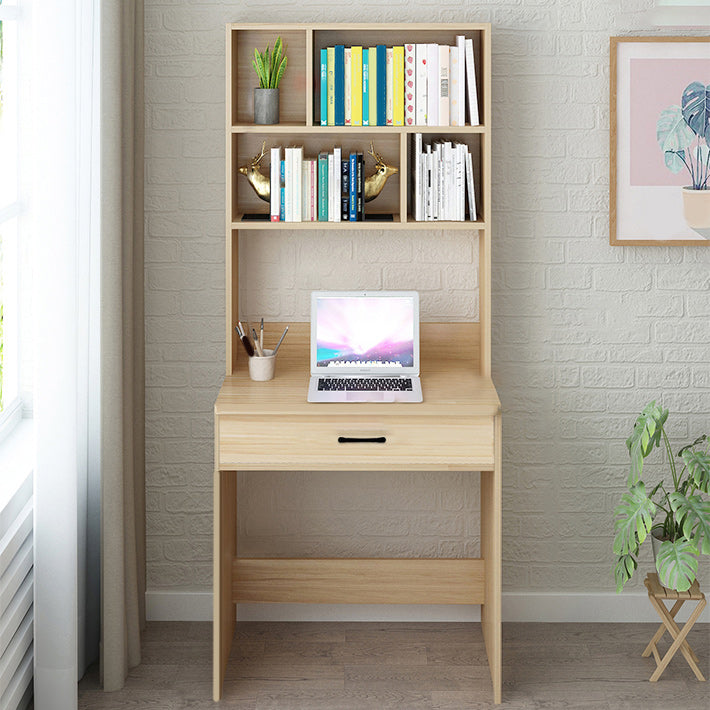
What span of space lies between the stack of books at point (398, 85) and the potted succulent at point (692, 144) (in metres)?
0.62

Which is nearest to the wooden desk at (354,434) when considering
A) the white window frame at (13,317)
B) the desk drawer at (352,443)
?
the desk drawer at (352,443)

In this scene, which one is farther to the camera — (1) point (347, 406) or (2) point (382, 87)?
(2) point (382, 87)

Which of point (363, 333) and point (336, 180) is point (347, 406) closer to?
point (363, 333)

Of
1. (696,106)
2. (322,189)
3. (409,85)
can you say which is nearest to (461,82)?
(409,85)

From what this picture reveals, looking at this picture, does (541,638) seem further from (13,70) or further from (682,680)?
(13,70)

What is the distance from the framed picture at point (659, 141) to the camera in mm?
2922

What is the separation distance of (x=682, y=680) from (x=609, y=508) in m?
0.57

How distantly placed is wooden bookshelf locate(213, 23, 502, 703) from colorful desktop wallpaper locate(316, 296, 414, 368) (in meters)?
0.11

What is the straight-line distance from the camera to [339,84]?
9.17ft

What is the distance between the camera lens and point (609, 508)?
313 cm

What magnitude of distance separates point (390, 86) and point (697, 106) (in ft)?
3.09

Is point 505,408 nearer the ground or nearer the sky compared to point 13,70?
nearer the ground

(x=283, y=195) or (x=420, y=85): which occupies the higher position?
(x=420, y=85)

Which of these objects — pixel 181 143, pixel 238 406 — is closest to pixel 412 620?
pixel 238 406
